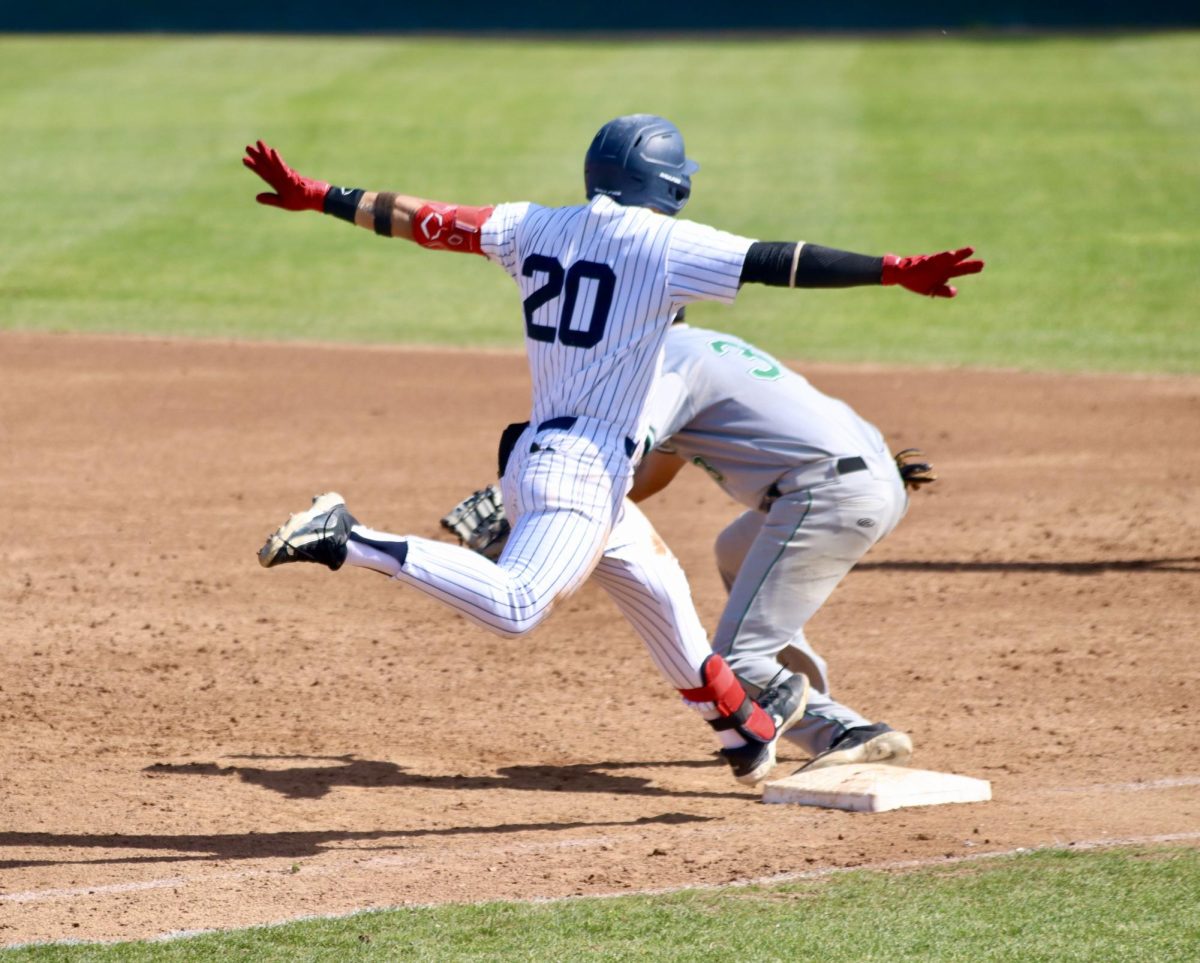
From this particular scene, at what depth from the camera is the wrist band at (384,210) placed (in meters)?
4.80

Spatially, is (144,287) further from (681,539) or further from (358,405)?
(681,539)

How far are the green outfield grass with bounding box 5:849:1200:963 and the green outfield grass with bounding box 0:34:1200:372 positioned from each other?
7974 millimetres

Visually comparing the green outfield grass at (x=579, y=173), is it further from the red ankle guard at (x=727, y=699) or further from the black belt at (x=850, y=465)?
the red ankle guard at (x=727, y=699)

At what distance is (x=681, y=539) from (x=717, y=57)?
1651 centimetres

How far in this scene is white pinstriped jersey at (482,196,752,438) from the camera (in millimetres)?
4445

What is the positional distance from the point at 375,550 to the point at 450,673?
2.22 meters

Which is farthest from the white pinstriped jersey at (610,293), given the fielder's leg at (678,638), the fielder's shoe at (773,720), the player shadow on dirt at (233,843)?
the player shadow on dirt at (233,843)

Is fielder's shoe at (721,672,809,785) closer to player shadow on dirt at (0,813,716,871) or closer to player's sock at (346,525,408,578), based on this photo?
player shadow on dirt at (0,813,716,871)

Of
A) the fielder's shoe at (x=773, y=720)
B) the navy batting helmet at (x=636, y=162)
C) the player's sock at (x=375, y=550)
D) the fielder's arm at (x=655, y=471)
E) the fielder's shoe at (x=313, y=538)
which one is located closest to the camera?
the fielder's shoe at (x=313, y=538)

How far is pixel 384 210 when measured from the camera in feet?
15.8

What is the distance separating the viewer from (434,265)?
590 inches

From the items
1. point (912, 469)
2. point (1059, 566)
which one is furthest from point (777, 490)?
point (1059, 566)

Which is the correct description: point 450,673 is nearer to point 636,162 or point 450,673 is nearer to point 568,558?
point 568,558

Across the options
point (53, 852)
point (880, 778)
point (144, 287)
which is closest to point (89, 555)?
point (53, 852)
